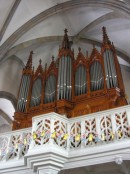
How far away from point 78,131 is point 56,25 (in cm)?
673

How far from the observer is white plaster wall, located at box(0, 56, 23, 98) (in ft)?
41.7

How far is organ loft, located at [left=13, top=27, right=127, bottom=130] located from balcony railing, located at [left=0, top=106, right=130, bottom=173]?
143 cm

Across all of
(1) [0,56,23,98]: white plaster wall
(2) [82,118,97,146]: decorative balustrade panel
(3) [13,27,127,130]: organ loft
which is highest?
(1) [0,56,23,98]: white plaster wall

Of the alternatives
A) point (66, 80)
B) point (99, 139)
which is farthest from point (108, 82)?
point (99, 139)

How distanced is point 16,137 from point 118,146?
10.8 ft

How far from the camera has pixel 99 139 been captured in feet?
22.4

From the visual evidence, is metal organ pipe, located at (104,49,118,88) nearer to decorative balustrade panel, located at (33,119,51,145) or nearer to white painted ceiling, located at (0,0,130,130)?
white painted ceiling, located at (0,0,130,130)

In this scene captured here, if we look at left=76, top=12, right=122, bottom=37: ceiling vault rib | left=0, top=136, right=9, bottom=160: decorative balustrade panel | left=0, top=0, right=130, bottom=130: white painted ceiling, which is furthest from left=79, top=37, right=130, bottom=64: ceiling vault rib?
left=0, top=136, right=9, bottom=160: decorative balustrade panel

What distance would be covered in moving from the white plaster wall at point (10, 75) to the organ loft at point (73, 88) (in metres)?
1.92

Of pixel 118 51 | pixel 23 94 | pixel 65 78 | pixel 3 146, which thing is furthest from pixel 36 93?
pixel 118 51

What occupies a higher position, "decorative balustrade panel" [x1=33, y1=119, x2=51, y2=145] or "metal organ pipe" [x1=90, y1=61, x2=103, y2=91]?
"metal organ pipe" [x1=90, y1=61, x2=103, y2=91]

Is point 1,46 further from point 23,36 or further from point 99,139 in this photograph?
point 99,139

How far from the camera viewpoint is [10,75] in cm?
1304

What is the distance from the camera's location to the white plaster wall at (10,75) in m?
12.7
